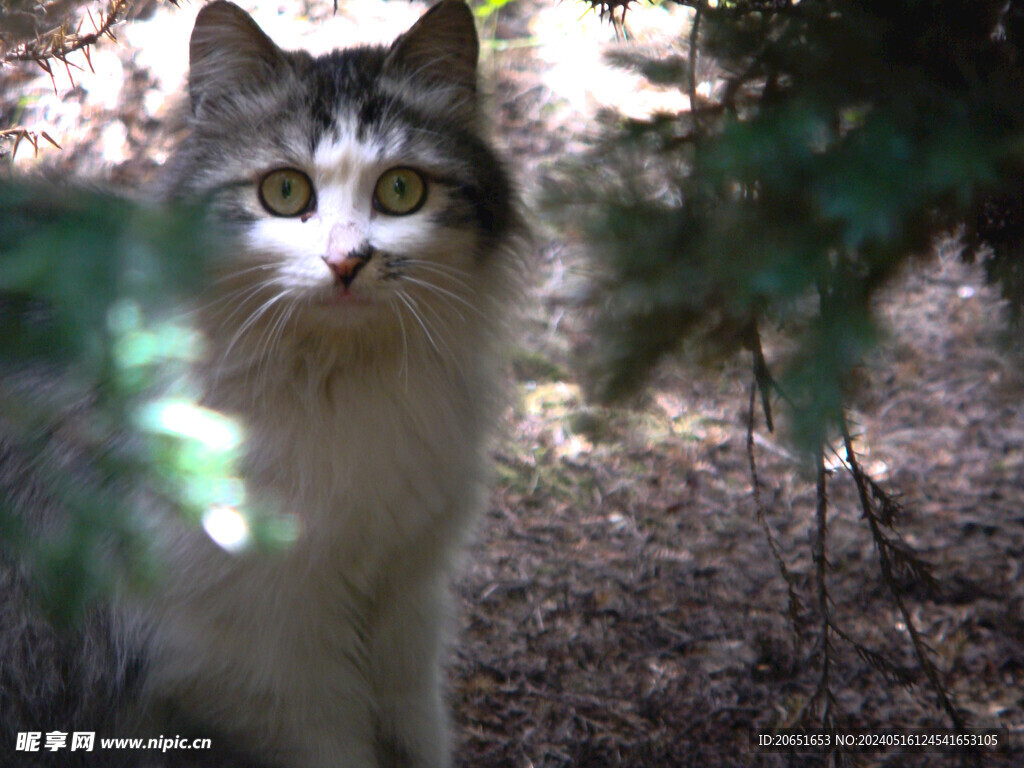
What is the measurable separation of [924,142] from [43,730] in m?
2.24

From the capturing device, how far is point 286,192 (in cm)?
208

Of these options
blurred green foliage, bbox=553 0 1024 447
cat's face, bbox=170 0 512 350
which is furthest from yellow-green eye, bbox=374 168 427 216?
blurred green foliage, bbox=553 0 1024 447

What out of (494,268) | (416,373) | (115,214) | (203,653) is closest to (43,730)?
(203,653)

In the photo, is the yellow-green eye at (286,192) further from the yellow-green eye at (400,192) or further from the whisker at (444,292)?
the whisker at (444,292)

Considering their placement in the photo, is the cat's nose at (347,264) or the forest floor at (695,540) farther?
the forest floor at (695,540)

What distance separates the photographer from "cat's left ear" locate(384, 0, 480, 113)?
2.32 meters

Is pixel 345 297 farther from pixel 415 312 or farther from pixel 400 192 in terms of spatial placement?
pixel 400 192

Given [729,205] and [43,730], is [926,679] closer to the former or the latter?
[729,205]

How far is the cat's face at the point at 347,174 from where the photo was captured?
1979 millimetres

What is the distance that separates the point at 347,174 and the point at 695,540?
2.32 metres

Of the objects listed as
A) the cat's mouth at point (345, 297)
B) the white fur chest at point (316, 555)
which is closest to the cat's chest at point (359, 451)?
the white fur chest at point (316, 555)

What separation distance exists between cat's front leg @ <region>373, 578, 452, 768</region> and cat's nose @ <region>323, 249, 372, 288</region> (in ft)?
3.29

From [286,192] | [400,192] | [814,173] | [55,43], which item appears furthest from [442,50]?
[814,173]

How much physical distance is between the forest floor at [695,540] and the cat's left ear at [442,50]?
0.36 m
